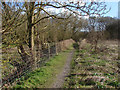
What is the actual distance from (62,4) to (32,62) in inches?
138

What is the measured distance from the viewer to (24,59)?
6000 millimetres

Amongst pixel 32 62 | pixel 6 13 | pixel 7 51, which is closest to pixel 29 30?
pixel 32 62

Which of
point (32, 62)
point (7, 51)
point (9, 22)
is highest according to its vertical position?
point (9, 22)

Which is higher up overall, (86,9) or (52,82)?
(86,9)

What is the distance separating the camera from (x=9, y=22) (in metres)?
4.17

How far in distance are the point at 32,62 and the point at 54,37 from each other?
10925 millimetres

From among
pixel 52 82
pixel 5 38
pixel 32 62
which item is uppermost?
pixel 5 38

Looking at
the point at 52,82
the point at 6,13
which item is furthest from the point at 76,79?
the point at 6,13

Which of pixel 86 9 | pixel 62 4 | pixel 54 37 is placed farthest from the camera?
pixel 54 37

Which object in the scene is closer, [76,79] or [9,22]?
[9,22]

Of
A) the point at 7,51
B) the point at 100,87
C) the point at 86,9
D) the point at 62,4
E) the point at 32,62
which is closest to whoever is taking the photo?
the point at 100,87

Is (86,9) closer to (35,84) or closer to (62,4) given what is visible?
(62,4)

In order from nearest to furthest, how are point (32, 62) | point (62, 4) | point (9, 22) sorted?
point (9, 22)
point (62, 4)
point (32, 62)

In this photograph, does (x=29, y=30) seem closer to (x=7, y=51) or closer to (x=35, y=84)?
(x=7, y=51)
